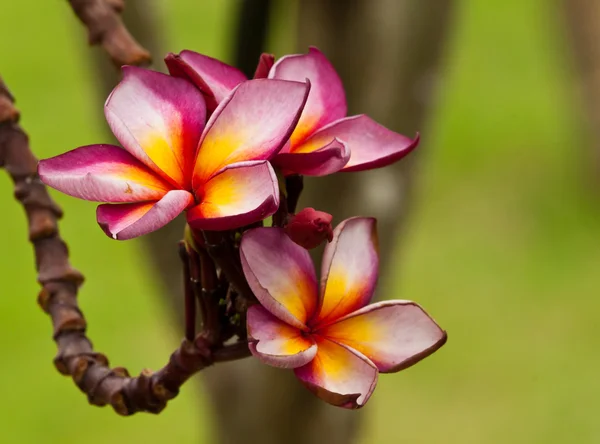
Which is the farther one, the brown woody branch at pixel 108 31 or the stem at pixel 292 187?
the brown woody branch at pixel 108 31

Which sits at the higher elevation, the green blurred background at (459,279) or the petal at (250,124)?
the petal at (250,124)

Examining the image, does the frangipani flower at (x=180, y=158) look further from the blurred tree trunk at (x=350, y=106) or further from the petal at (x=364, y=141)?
the blurred tree trunk at (x=350, y=106)

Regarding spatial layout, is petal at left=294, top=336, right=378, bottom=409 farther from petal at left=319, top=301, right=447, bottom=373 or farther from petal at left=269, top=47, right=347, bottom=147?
petal at left=269, top=47, right=347, bottom=147

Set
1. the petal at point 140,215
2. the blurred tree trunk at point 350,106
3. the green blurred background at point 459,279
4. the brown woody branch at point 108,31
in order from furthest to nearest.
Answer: the green blurred background at point 459,279 < the blurred tree trunk at point 350,106 < the brown woody branch at point 108,31 < the petal at point 140,215

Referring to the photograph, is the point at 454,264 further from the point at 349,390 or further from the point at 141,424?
the point at 349,390

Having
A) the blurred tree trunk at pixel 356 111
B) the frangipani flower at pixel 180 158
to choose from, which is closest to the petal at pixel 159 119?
the frangipani flower at pixel 180 158

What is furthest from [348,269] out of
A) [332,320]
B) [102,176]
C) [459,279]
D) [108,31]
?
[459,279]
